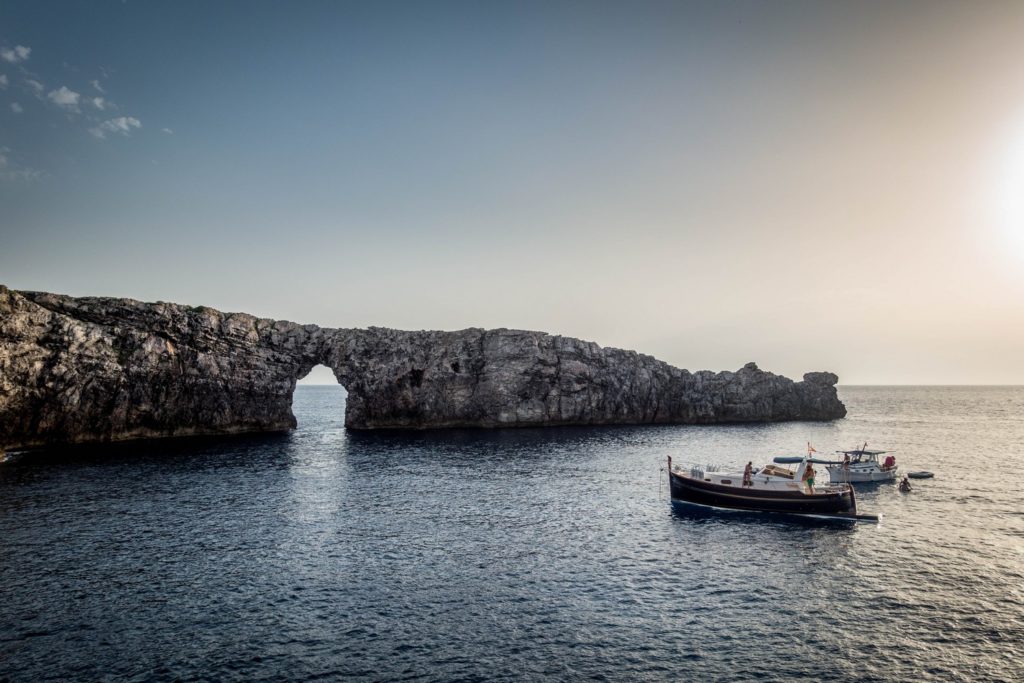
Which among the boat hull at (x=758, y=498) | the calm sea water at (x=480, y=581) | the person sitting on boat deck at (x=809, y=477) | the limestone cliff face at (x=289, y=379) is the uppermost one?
the limestone cliff face at (x=289, y=379)

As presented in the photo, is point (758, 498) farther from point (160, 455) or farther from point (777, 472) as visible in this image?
point (160, 455)

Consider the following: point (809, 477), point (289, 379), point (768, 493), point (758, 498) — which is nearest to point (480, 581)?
point (758, 498)

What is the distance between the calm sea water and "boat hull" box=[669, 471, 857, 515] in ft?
7.70

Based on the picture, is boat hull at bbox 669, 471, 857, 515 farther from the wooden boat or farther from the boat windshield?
the boat windshield

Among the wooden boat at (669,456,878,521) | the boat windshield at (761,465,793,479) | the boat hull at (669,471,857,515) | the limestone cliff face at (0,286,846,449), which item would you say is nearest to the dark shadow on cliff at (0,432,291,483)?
the limestone cliff face at (0,286,846,449)

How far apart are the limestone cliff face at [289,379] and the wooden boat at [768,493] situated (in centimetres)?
6397

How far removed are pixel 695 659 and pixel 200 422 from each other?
9288 cm

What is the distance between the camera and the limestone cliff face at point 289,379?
75500mm

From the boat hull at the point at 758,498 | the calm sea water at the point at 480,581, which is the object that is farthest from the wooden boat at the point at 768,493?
the calm sea water at the point at 480,581

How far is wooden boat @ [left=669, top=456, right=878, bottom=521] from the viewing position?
46.8 metres

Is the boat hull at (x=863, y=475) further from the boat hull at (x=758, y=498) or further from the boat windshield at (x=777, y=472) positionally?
the boat windshield at (x=777, y=472)

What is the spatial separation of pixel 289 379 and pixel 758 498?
278 feet

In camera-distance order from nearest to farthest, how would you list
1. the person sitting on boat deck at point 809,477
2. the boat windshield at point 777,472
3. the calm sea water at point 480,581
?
the calm sea water at point 480,581 < the person sitting on boat deck at point 809,477 < the boat windshield at point 777,472

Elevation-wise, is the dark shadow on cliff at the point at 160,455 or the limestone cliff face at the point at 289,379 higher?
the limestone cliff face at the point at 289,379
